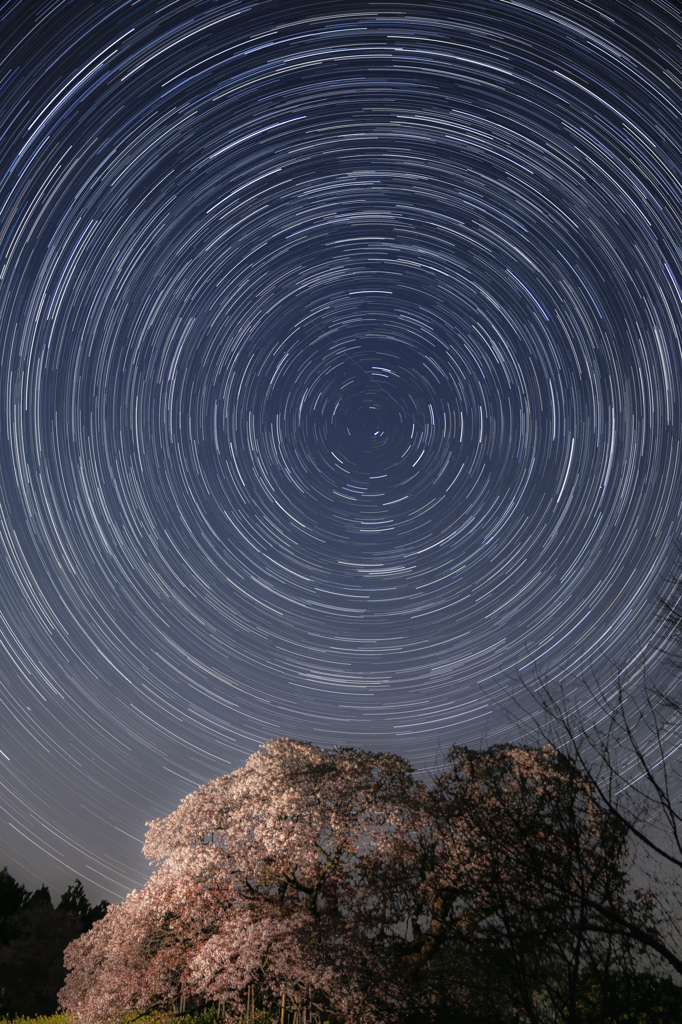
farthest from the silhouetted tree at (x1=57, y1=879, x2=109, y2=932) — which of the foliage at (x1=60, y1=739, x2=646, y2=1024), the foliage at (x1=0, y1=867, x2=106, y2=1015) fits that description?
the foliage at (x1=60, y1=739, x2=646, y2=1024)

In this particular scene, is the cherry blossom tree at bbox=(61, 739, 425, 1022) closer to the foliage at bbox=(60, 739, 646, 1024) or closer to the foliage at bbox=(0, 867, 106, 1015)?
the foliage at bbox=(60, 739, 646, 1024)

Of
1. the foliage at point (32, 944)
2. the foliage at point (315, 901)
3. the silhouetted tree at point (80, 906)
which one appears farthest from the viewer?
the silhouetted tree at point (80, 906)

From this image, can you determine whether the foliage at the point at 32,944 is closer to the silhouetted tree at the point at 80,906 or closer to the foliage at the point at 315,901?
the silhouetted tree at the point at 80,906

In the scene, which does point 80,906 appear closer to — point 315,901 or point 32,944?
point 32,944

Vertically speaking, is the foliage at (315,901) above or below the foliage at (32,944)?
above

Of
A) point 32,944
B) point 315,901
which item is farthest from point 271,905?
point 32,944

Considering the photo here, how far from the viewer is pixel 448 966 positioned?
13.1m

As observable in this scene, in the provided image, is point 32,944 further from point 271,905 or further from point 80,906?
point 271,905

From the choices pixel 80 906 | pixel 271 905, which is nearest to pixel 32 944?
pixel 80 906

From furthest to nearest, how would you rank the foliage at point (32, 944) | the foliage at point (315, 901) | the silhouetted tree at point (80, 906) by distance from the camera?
the silhouetted tree at point (80, 906)
the foliage at point (32, 944)
the foliage at point (315, 901)

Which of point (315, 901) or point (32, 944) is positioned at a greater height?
point (315, 901)

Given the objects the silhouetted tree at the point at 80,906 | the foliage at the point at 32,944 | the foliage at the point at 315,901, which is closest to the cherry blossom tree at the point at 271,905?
the foliage at the point at 315,901

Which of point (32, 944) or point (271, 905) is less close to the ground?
point (271, 905)

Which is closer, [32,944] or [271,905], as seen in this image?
[271,905]
